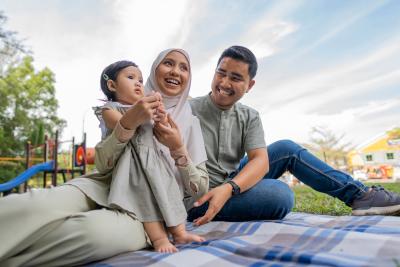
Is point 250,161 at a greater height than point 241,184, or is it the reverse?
point 250,161

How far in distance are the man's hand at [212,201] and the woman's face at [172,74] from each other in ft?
1.89

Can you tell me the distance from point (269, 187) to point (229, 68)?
2.60 ft

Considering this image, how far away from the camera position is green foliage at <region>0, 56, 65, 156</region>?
61.1 feet

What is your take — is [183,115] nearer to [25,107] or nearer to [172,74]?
[172,74]

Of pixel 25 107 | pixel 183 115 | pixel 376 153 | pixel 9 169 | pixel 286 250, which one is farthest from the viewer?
pixel 25 107

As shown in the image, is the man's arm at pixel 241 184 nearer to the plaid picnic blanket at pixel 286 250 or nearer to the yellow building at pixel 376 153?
the plaid picnic blanket at pixel 286 250

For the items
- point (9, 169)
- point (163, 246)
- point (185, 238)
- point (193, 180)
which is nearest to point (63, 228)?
point (163, 246)

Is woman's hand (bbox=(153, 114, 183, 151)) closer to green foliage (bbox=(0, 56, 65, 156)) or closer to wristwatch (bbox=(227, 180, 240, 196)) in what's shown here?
wristwatch (bbox=(227, 180, 240, 196))

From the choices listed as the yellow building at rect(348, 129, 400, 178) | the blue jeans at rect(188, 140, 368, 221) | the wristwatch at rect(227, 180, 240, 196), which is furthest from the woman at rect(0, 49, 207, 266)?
the yellow building at rect(348, 129, 400, 178)

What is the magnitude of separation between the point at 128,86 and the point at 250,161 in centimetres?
85

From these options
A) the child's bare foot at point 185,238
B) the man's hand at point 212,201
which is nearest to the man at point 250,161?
the man's hand at point 212,201

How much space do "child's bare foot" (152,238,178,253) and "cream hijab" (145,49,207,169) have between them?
1.70 feet

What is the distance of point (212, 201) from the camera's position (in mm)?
1655

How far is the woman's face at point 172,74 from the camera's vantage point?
5.79ft
